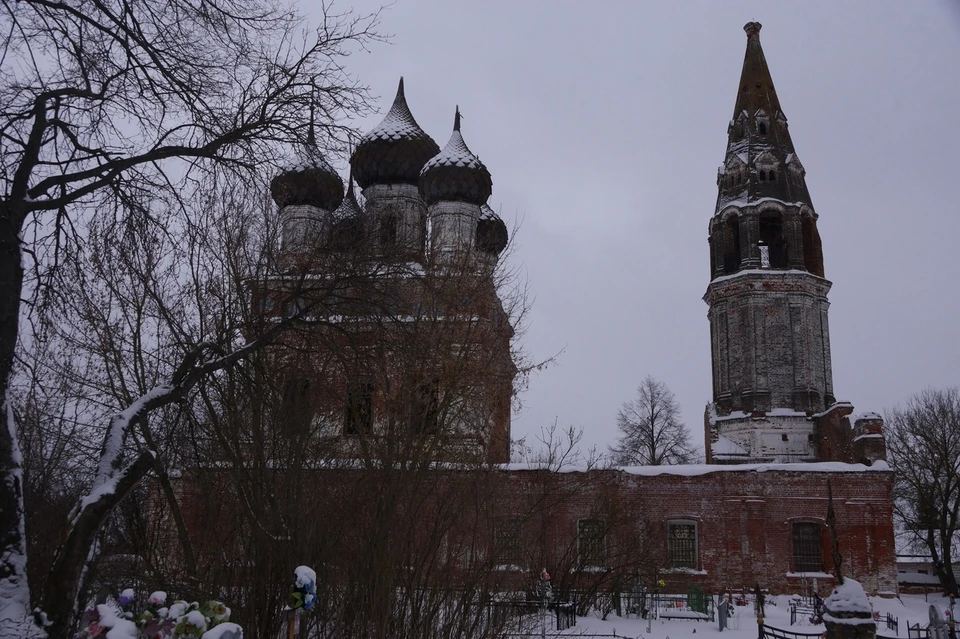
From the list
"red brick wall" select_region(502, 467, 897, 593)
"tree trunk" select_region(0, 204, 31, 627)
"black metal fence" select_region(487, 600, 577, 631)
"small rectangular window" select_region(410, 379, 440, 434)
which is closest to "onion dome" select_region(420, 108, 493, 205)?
"red brick wall" select_region(502, 467, 897, 593)

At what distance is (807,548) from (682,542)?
3579 millimetres

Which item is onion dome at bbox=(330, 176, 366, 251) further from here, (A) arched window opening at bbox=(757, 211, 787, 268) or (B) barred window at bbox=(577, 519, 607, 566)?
(A) arched window opening at bbox=(757, 211, 787, 268)

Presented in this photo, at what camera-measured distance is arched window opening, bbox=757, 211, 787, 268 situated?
34.2 metres

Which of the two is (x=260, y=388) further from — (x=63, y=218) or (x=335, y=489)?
(x=63, y=218)

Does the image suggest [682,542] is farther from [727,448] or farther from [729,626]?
[727,448]

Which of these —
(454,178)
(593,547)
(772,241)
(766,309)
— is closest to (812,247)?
(772,241)

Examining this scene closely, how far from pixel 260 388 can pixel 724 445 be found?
86.2 feet

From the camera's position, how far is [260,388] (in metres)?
8.60

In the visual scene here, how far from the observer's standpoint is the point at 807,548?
25.2 m

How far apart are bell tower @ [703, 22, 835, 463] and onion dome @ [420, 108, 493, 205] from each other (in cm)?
1142

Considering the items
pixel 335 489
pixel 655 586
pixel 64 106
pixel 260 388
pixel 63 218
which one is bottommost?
pixel 655 586

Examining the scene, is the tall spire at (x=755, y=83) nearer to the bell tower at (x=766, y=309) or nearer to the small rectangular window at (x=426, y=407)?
the bell tower at (x=766, y=309)

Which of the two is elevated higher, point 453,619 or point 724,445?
point 724,445

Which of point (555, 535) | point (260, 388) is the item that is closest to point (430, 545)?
point (260, 388)
